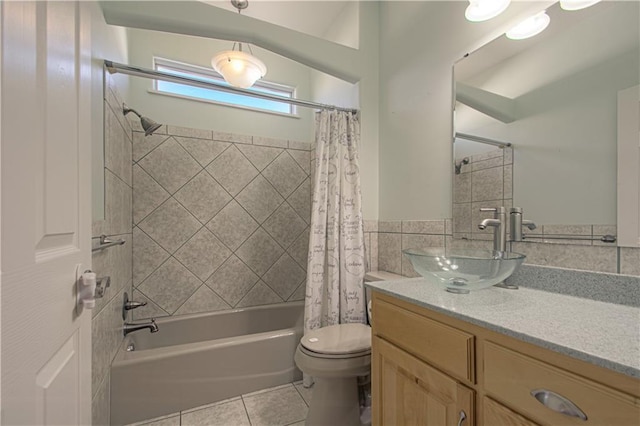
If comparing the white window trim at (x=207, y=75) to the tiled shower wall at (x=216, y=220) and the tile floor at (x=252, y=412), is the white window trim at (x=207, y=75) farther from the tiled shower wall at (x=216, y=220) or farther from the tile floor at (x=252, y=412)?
the tile floor at (x=252, y=412)

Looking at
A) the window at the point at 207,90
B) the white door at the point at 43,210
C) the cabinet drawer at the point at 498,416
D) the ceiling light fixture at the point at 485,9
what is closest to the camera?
the white door at the point at 43,210

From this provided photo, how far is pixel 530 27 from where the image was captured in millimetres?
1192

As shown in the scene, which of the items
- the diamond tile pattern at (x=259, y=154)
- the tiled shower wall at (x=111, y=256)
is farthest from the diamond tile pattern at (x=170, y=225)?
the diamond tile pattern at (x=259, y=154)

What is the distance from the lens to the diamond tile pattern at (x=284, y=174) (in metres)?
2.73

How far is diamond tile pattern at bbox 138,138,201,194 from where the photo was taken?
2295 mm

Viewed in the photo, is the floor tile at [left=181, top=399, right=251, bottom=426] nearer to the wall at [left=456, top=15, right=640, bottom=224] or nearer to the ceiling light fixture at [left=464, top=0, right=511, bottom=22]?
the wall at [left=456, top=15, right=640, bottom=224]

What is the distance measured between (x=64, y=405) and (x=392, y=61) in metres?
2.34

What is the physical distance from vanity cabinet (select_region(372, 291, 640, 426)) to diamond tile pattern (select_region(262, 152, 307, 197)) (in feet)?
5.86

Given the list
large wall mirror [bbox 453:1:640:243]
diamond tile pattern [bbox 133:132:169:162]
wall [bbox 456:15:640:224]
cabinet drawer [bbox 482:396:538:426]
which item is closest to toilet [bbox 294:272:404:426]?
cabinet drawer [bbox 482:396:538:426]

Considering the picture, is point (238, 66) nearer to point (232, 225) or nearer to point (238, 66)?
point (238, 66)

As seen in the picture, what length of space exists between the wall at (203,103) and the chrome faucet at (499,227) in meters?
2.08

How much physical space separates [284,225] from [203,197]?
80 cm

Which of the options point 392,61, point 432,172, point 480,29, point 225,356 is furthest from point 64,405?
point 392,61

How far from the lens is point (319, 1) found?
2217 mm
